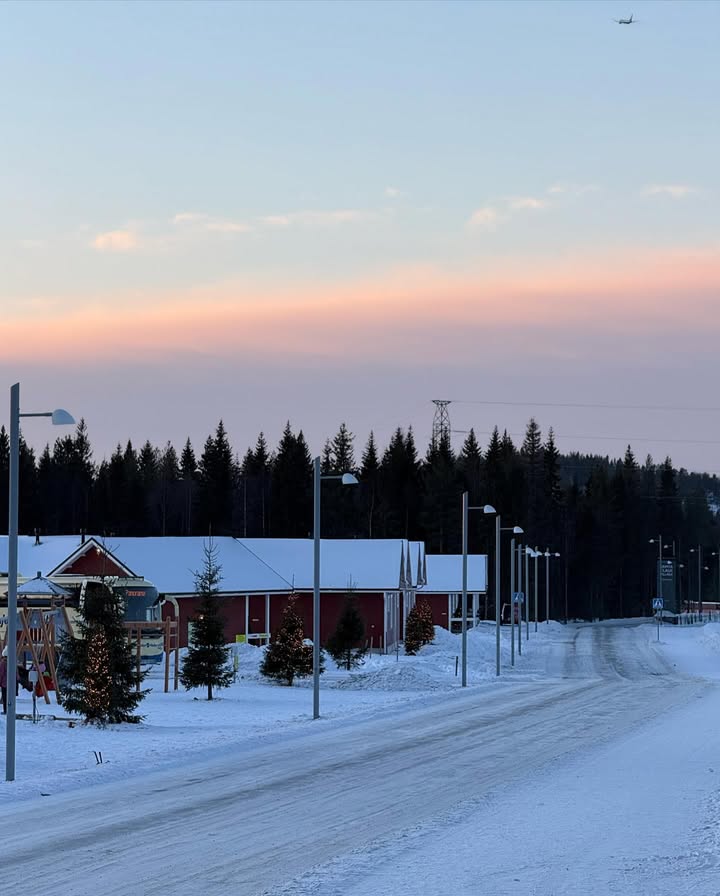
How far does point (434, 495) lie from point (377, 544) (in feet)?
228

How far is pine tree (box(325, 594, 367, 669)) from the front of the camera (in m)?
54.2

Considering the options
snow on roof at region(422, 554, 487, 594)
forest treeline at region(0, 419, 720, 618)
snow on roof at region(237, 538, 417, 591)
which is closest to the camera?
snow on roof at region(237, 538, 417, 591)

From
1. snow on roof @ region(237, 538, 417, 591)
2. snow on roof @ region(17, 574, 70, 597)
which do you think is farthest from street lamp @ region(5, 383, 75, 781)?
snow on roof @ region(237, 538, 417, 591)

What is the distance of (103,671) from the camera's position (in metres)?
29.8

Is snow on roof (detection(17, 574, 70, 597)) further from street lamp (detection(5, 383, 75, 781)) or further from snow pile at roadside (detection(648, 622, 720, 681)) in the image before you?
snow pile at roadside (detection(648, 622, 720, 681))

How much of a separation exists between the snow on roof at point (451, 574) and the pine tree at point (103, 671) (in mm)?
58559

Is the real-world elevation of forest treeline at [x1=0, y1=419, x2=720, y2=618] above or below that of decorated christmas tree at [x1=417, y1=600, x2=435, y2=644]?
above

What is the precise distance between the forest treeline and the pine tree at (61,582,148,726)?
10708 cm

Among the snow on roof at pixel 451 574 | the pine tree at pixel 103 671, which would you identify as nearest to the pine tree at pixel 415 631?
the snow on roof at pixel 451 574

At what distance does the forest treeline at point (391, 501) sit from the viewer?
146 meters

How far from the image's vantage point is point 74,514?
504 ft

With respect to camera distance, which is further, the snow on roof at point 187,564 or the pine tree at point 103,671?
the snow on roof at point 187,564

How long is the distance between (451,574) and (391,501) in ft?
193

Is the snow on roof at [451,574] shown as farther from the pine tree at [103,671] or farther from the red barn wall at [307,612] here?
the pine tree at [103,671]
